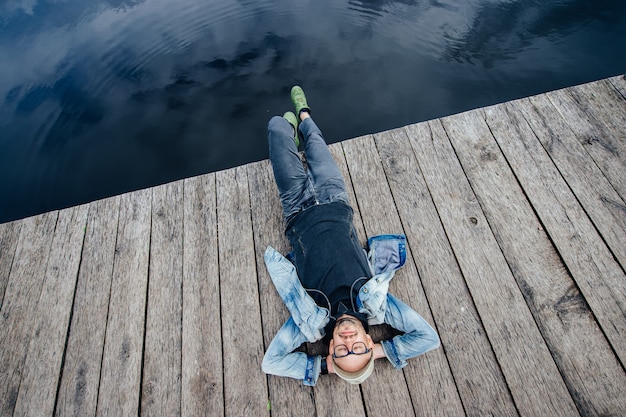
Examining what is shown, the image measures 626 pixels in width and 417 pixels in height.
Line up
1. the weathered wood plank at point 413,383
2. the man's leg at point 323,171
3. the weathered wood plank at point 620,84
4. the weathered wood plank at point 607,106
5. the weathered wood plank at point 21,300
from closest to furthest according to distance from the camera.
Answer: the weathered wood plank at point 413,383, the weathered wood plank at point 21,300, the man's leg at point 323,171, the weathered wood plank at point 607,106, the weathered wood plank at point 620,84

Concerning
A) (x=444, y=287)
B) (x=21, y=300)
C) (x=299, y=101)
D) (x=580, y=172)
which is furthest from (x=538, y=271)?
(x=21, y=300)

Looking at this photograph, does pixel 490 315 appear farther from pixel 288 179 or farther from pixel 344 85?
pixel 344 85

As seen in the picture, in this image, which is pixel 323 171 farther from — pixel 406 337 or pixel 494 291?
pixel 494 291

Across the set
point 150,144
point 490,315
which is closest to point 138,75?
point 150,144

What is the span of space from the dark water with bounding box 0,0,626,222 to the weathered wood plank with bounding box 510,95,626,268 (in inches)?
52.5

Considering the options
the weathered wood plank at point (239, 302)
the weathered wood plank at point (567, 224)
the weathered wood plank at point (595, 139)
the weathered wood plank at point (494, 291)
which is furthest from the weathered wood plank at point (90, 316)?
the weathered wood plank at point (595, 139)

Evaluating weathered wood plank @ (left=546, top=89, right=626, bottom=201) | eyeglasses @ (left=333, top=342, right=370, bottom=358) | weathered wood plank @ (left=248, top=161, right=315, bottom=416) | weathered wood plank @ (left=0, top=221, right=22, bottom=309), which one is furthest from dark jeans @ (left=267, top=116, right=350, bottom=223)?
weathered wood plank @ (left=0, top=221, right=22, bottom=309)

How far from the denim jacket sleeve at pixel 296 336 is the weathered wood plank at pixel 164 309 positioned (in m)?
0.64

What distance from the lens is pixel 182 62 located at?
488cm

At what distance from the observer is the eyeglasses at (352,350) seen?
1946 mm

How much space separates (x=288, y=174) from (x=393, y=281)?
3.63 ft

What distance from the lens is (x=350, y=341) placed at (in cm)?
198

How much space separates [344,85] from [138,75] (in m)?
2.86

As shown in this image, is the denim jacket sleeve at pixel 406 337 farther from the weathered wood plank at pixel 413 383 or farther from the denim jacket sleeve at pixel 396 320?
the weathered wood plank at pixel 413 383
